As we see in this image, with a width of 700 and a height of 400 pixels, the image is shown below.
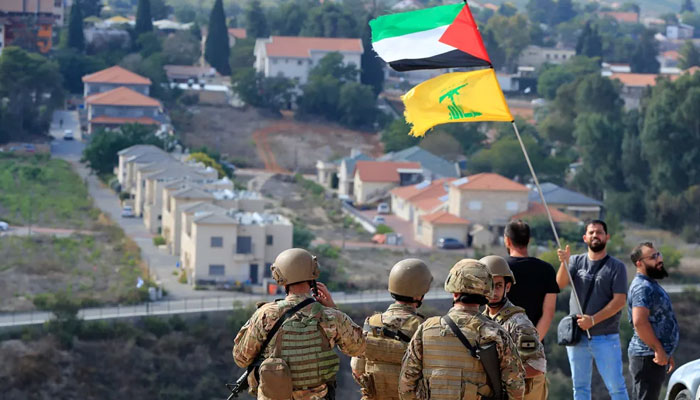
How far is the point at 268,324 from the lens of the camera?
5.81 m

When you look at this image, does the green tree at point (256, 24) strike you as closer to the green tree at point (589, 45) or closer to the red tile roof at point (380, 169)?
the green tree at point (589, 45)

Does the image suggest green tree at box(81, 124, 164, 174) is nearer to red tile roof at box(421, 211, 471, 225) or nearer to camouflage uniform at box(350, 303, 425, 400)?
red tile roof at box(421, 211, 471, 225)

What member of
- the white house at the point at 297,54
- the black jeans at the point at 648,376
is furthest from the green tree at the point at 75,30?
the black jeans at the point at 648,376

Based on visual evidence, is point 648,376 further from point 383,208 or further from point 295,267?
point 383,208

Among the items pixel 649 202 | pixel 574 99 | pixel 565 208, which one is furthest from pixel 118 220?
pixel 574 99

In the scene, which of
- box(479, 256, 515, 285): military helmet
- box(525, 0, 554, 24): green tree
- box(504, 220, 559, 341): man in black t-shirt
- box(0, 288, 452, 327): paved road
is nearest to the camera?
box(479, 256, 515, 285): military helmet

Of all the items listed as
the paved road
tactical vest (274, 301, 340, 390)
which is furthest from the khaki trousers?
the paved road

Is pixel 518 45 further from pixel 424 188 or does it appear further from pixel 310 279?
pixel 310 279

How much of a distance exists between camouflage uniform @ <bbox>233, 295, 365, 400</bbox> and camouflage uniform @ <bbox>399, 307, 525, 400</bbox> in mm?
363

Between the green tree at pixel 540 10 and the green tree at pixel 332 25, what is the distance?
4259 cm

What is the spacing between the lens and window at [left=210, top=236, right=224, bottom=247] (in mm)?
34312

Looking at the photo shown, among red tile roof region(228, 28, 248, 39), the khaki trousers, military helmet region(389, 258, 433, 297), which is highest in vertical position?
military helmet region(389, 258, 433, 297)

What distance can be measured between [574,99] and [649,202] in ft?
51.6

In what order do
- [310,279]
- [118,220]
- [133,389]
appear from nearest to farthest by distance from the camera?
1. [310,279]
2. [133,389]
3. [118,220]
